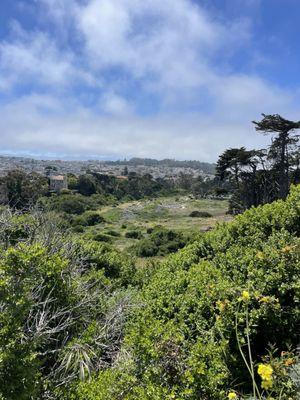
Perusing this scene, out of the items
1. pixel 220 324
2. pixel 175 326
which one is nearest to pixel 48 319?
pixel 175 326

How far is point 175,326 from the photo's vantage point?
222 inches

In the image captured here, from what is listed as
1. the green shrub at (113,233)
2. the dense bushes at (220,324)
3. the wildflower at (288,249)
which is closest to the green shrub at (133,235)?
the green shrub at (113,233)

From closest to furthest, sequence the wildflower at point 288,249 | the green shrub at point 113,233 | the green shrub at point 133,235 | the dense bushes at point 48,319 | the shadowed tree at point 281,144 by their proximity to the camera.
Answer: the dense bushes at point 48,319, the wildflower at point 288,249, the shadowed tree at point 281,144, the green shrub at point 133,235, the green shrub at point 113,233

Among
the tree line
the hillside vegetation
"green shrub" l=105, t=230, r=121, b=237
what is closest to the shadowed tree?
the tree line

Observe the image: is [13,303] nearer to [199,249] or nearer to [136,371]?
[136,371]

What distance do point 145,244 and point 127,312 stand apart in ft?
85.0

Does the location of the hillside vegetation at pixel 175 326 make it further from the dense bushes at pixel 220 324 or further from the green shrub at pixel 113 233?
the green shrub at pixel 113 233

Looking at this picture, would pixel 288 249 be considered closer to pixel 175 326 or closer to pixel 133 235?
pixel 175 326

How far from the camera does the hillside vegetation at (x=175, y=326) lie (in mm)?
4004

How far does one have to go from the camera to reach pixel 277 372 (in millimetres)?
2713

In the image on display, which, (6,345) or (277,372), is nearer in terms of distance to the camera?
(277,372)

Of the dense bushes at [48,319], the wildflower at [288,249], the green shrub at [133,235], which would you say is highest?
the wildflower at [288,249]

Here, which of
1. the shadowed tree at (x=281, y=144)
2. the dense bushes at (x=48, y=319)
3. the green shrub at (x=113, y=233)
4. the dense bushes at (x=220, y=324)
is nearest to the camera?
the dense bushes at (x=48, y=319)

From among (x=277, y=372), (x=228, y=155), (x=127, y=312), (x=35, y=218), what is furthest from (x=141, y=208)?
(x=277, y=372)
